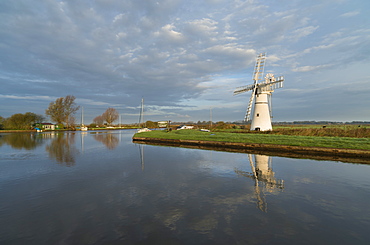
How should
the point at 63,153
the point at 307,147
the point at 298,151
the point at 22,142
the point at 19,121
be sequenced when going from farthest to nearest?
1. the point at 19,121
2. the point at 22,142
3. the point at 63,153
4. the point at 298,151
5. the point at 307,147

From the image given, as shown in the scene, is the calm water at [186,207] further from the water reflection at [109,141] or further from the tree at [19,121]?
the tree at [19,121]

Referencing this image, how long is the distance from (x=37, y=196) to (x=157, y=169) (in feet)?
23.5

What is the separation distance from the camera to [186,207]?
744 centimetres

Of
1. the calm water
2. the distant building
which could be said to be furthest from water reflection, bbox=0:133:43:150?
the distant building

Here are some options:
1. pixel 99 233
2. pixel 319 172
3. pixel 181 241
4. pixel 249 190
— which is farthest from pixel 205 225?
pixel 319 172

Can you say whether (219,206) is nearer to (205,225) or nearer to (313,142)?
(205,225)

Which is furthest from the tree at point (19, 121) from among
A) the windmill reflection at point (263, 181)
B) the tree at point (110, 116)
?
the windmill reflection at point (263, 181)

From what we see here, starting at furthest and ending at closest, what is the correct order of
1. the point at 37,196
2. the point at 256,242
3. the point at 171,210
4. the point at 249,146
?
the point at 249,146 < the point at 37,196 < the point at 171,210 < the point at 256,242

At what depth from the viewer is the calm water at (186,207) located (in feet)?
18.1

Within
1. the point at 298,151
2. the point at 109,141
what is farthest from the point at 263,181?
the point at 109,141

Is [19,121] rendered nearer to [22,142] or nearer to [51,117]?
[51,117]

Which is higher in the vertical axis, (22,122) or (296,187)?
(22,122)

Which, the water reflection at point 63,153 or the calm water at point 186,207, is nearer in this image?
the calm water at point 186,207

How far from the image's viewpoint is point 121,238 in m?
5.38
